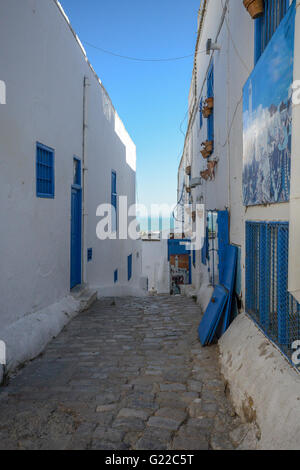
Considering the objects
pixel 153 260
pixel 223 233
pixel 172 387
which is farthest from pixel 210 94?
pixel 153 260

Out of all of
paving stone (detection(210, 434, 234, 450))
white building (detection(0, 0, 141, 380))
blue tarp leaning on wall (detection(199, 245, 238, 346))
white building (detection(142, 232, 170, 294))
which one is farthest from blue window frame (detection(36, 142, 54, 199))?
white building (detection(142, 232, 170, 294))

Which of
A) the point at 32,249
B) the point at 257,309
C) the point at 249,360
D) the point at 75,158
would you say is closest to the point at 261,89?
the point at 257,309

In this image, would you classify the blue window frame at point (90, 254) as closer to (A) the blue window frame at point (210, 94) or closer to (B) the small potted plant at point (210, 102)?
(A) the blue window frame at point (210, 94)

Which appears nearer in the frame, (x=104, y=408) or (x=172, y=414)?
(x=172, y=414)

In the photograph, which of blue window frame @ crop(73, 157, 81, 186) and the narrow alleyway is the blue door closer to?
blue window frame @ crop(73, 157, 81, 186)

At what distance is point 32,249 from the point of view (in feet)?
18.0

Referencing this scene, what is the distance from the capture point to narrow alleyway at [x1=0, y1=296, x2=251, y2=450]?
10.1 ft

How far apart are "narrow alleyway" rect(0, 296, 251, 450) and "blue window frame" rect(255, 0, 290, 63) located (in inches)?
158

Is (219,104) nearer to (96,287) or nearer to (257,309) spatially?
(257,309)

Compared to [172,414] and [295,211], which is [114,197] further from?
[295,211]

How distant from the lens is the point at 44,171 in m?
6.06

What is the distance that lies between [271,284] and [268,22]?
9.86 ft

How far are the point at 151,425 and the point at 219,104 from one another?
20.1 ft
